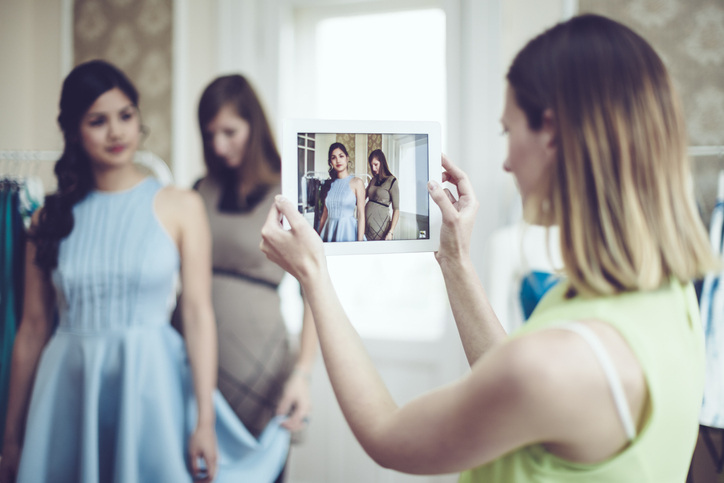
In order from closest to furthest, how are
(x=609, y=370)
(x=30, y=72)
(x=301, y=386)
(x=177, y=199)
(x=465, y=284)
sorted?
(x=609, y=370)
(x=465, y=284)
(x=177, y=199)
(x=301, y=386)
(x=30, y=72)

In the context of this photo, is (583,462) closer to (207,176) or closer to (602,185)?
(602,185)

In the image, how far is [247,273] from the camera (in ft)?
5.41

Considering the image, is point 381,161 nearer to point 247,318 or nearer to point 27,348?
point 247,318

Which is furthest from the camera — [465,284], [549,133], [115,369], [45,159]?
[45,159]

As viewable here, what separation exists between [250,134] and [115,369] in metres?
0.86

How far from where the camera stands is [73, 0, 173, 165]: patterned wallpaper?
229 centimetres

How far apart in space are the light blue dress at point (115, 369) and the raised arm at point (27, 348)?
6 centimetres

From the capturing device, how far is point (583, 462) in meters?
0.54

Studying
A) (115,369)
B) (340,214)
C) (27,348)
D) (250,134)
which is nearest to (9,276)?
(27,348)

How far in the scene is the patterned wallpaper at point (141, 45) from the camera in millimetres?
2293

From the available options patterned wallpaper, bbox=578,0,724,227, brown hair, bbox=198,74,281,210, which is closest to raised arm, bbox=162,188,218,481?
brown hair, bbox=198,74,281,210

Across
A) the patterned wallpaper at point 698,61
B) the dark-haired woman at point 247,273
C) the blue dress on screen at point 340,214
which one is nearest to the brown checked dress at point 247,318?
the dark-haired woman at point 247,273

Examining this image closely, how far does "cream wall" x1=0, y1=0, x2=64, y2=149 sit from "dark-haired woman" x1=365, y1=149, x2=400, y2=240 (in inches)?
78.8

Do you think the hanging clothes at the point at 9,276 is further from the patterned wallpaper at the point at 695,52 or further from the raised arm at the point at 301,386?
the patterned wallpaper at the point at 695,52
